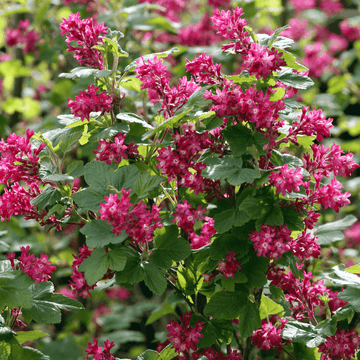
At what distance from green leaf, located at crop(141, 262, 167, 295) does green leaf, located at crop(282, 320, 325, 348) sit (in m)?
0.48

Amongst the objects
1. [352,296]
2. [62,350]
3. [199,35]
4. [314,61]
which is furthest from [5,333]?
[314,61]

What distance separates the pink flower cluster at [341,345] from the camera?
1369mm

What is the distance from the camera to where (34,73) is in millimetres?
4742

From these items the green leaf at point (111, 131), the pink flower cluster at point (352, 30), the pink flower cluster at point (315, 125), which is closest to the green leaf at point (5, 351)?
the green leaf at point (111, 131)

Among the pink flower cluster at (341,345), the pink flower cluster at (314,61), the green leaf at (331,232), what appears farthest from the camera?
the pink flower cluster at (314,61)

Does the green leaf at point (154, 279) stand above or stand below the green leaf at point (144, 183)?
below

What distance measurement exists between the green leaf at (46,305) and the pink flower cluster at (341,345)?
0.81 metres

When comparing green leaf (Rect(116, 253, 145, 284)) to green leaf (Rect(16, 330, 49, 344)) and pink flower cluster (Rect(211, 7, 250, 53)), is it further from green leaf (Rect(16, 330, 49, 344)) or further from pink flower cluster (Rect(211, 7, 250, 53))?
pink flower cluster (Rect(211, 7, 250, 53))

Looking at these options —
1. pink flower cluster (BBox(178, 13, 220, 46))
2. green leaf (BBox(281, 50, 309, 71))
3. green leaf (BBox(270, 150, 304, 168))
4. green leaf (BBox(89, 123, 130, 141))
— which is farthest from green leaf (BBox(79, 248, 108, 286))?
pink flower cluster (BBox(178, 13, 220, 46))

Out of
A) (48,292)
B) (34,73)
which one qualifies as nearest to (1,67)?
(34,73)

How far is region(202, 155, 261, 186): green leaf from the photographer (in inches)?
46.2

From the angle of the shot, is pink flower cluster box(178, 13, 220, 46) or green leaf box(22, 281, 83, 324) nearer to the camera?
green leaf box(22, 281, 83, 324)

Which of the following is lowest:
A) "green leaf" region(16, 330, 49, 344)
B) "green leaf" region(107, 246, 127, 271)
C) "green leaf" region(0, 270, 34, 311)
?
"green leaf" region(16, 330, 49, 344)

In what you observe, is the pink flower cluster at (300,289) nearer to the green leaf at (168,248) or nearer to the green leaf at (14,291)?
the green leaf at (168,248)
